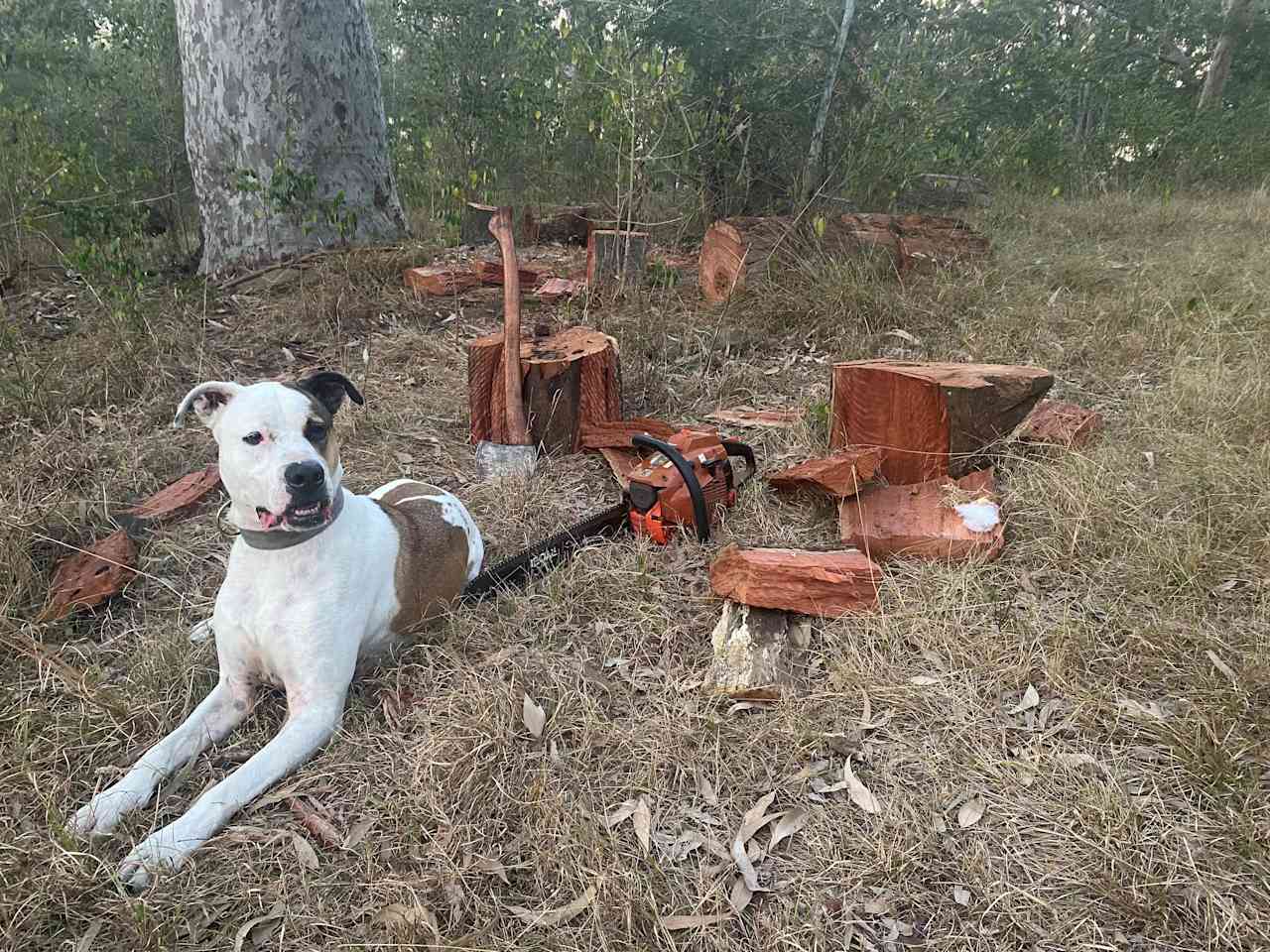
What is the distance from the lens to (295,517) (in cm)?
190

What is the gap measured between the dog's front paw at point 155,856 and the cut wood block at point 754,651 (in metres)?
1.37

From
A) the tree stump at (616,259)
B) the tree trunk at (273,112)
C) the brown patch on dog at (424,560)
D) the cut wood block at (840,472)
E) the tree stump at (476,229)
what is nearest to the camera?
the brown patch on dog at (424,560)

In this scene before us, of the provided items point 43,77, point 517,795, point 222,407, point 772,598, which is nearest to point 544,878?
point 517,795

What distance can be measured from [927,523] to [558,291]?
3507 millimetres

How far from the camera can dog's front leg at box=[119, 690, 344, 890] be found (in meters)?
1.67

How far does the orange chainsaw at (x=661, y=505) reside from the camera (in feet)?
8.93

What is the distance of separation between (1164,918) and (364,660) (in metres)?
2.12

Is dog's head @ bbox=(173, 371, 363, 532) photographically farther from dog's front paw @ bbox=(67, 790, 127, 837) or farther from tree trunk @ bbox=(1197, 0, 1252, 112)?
tree trunk @ bbox=(1197, 0, 1252, 112)

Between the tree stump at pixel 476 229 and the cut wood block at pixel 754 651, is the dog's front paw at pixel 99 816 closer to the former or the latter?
the cut wood block at pixel 754 651

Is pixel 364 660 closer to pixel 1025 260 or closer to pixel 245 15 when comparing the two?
pixel 245 15

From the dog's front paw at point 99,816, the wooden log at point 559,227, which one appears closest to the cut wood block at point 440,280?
the wooden log at point 559,227

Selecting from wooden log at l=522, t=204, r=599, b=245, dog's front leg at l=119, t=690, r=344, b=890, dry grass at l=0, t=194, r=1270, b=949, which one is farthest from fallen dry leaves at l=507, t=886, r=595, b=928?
wooden log at l=522, t=204, r=599, b=245

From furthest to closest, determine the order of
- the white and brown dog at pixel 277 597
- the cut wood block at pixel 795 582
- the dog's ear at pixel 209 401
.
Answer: the cut wood block at pixel 795 582 → the dog's ear at pixel 209 401 → the white and brown dog at pixel 277 597

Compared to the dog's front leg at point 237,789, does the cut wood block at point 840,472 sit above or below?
above
